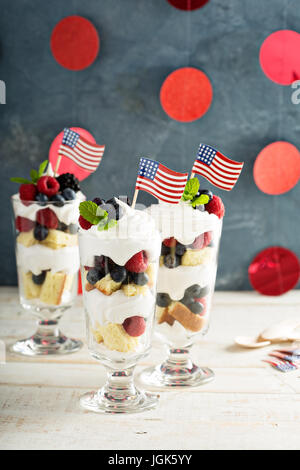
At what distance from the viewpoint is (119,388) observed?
1358mm

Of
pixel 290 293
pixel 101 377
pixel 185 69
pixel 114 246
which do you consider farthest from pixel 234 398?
pixel 185 69

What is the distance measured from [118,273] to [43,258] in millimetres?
479

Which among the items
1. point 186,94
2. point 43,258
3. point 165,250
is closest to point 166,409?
point 165,250

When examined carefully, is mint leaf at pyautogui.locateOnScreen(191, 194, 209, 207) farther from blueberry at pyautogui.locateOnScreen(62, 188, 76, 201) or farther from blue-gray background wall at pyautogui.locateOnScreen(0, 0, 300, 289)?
blue-gray background wall at pyautogui.locateOnScreen(0, 0, 300, 289)

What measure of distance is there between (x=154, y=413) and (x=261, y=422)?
0.73 feet

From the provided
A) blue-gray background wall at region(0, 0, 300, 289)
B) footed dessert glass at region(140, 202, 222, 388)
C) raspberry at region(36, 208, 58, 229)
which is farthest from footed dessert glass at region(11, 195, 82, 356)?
blue-gray background wall at region(0, 0, 300, 289)

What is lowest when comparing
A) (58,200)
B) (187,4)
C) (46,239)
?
(46,239)

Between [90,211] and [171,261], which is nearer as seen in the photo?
[90,211]

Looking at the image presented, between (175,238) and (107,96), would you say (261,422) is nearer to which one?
(175,238)

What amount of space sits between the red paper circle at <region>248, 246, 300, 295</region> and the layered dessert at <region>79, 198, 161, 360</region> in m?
1.11

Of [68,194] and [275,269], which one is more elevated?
[68,194]

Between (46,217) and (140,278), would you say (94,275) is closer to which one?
(140,278)

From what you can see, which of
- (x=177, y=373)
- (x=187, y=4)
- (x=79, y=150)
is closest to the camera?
(x=177, y=373)

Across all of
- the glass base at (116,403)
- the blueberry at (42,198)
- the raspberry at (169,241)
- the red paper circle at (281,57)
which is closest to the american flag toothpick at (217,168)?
the raspberry at (169,241)
